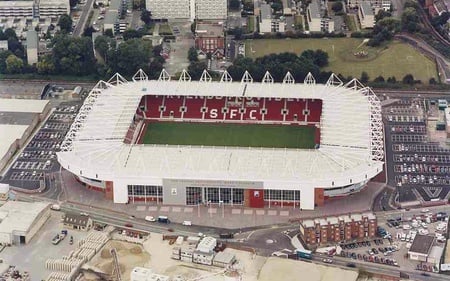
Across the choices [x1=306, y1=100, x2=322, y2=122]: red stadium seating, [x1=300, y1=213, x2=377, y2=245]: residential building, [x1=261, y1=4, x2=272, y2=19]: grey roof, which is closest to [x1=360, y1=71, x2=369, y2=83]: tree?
[x1=306, y1=100, x2=322, y2=122]: red stadium seating

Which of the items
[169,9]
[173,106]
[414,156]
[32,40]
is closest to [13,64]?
[32,40]

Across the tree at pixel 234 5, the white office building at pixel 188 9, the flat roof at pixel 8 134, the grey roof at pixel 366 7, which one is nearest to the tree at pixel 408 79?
the grey roof at pixel 366 7

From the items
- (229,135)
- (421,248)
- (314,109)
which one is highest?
(314,109)

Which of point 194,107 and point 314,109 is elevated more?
point 314,109

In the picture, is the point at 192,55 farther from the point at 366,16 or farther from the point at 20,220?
the point at 20,220

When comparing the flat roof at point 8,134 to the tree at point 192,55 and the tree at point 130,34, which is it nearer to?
the tree at point 192,55

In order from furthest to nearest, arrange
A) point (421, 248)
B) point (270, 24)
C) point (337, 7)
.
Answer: point (337, 7)
point (270, 24)
point (421, 248)

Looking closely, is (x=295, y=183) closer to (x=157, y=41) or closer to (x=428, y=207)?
(x=428, y=207)
